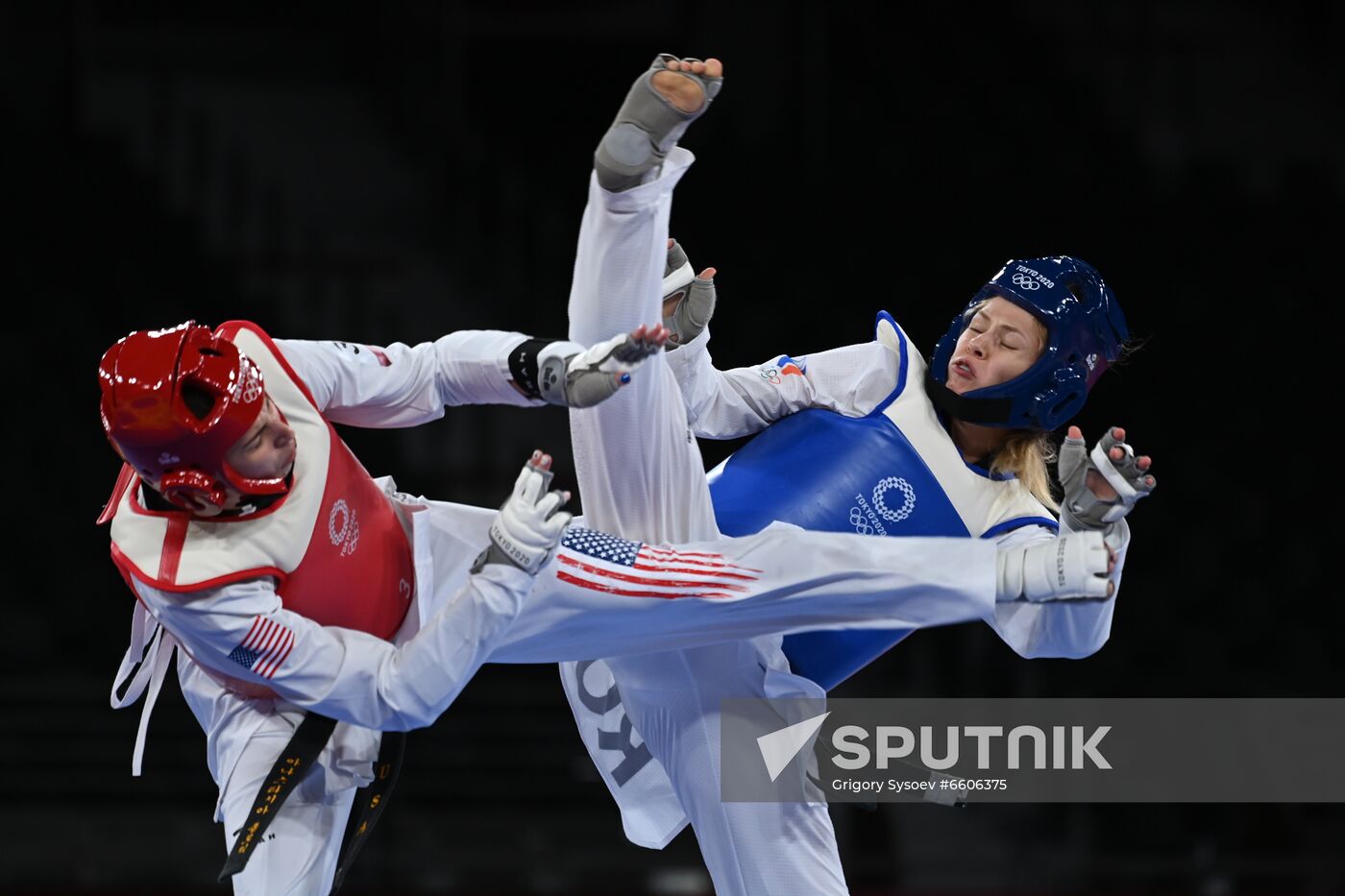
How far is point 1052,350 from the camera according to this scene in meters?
4.15

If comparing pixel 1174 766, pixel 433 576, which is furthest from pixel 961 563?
pixel 1174 766

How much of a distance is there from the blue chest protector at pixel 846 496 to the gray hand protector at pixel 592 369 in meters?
0.81

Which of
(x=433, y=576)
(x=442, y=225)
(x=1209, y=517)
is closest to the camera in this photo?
(x=433, y=576)

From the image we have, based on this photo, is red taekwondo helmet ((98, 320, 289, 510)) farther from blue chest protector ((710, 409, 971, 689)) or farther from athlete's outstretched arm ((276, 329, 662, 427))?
blue chest protector ((710, 409, 971, 689))

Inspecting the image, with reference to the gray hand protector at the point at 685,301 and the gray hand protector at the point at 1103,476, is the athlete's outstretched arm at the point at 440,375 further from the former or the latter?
the gray hand protector at the point at 1103,476

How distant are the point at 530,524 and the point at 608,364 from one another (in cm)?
39

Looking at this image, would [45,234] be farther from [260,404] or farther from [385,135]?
[260,404]

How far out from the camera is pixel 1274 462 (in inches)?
351

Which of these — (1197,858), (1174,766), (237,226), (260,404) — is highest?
(260,404)

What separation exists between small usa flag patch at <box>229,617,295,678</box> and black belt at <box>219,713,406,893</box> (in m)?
0.42

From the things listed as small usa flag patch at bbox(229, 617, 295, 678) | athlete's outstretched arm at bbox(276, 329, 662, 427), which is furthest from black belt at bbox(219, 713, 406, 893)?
athlete's outstretched arm at bbox(276, 329, 662, 427)

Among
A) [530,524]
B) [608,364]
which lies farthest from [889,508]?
[530,524]

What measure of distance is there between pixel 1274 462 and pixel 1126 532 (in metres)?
5.62

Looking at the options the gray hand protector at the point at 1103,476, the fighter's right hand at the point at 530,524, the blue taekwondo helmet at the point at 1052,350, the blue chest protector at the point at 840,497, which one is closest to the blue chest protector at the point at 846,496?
the blue chest protector at the point at 840,497
